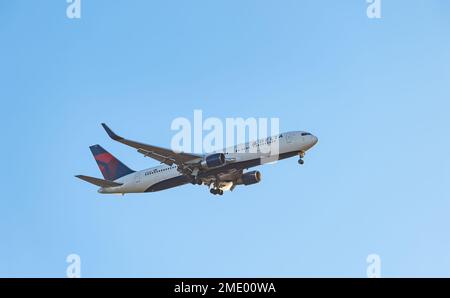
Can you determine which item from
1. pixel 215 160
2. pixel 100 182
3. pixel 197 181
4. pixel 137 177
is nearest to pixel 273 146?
pixel 215 160

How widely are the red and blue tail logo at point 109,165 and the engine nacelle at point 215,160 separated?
42.8ft

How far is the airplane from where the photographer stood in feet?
194

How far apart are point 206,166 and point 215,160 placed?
139 centimetres

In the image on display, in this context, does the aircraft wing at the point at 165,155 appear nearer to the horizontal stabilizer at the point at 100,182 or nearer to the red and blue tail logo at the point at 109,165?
the horizontal stabilizer at the point at 100,182

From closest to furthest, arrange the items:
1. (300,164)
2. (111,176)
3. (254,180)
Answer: (300,164)
(254,180)
(111,176)

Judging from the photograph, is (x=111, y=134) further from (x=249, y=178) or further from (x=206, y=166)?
(x=249, y=178)

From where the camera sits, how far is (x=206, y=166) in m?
60.6

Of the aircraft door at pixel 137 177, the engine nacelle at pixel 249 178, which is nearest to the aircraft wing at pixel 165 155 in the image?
the aircraft door at pixel 137 177

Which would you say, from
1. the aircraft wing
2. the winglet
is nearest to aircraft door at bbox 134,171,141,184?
the aircraft wing
